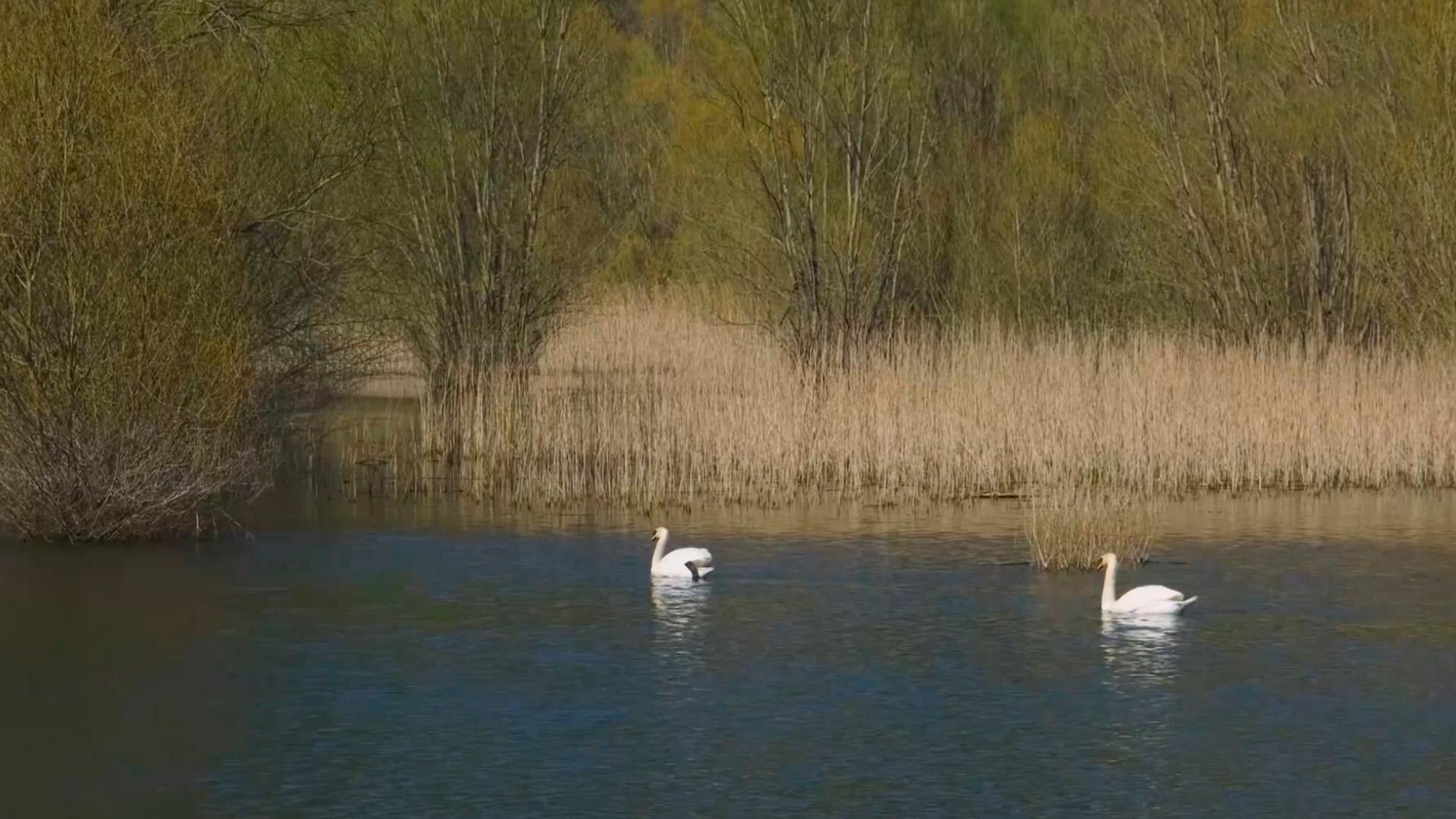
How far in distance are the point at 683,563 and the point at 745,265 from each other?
12.6 m

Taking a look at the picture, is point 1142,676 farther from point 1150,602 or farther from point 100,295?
point 100,295

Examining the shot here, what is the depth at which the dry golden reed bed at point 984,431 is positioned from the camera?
18719 mm

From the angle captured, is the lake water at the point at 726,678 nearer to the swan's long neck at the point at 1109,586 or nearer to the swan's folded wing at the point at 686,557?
the swan's folded wing at the point at 686,557

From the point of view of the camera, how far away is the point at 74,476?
15.4 metres

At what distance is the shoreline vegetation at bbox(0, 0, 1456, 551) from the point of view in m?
15.4

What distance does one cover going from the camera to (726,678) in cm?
1120

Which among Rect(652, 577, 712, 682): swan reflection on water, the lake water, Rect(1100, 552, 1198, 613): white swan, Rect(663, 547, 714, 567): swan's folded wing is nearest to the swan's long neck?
Rect(1100, 552, 1198, 613): white swan

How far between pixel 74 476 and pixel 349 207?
247 inches

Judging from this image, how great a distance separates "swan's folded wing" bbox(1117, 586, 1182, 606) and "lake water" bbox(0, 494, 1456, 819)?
0.74 ft

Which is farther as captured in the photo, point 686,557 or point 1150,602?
point 686,557

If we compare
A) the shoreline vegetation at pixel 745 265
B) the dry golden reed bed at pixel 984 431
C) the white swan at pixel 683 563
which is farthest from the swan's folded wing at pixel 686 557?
the dry golden reed bed at pixel 984 431

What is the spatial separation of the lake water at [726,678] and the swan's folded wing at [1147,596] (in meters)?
0.22

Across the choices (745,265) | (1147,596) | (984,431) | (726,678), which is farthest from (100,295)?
(745,265)

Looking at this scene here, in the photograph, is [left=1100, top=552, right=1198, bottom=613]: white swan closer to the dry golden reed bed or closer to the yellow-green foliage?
the dry golden reed bed
